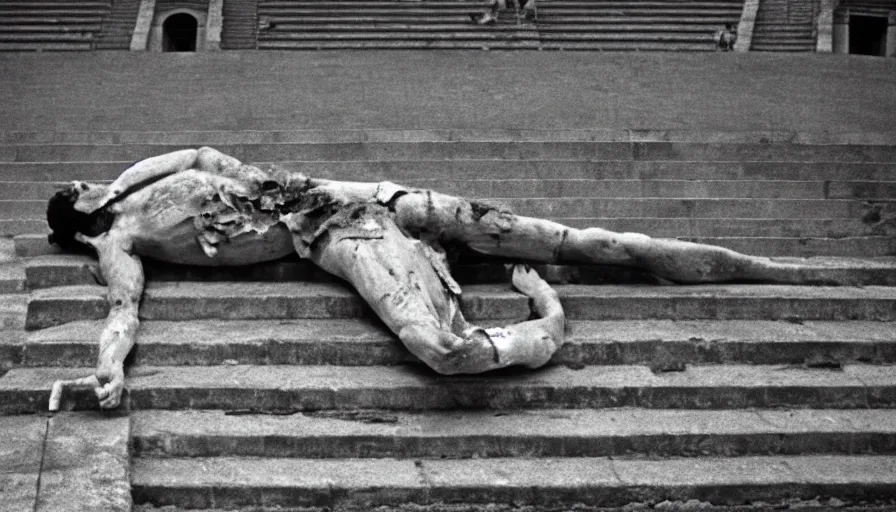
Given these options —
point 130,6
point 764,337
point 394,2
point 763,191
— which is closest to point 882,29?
point 394,2

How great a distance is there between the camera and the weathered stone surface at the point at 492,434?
5.40 meters

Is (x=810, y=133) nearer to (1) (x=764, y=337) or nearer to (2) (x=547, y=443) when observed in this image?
(1) (x=764, y=337)

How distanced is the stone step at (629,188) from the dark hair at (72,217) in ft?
5.89

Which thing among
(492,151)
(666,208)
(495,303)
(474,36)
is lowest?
(495,303)

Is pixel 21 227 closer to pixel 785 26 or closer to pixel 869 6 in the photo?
pixel 785 26

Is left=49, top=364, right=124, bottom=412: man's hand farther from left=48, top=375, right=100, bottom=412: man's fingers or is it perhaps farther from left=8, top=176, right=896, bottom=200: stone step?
left=8, top=176, right=896, bottom=200: stone step

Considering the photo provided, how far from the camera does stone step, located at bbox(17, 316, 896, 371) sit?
19.7 feet

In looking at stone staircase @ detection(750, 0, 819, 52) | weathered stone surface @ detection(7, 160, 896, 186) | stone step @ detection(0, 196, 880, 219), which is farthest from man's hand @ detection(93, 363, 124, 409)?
stone staircase @ detection(750, 0, 819, 52)

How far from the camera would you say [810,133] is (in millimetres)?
9695

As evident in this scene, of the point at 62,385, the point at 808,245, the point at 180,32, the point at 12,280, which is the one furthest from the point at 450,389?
the point at 180,32

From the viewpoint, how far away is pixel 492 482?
5168mm

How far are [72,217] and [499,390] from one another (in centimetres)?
279

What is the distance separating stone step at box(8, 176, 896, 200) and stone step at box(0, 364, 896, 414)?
108 inches

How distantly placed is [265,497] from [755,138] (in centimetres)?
591
